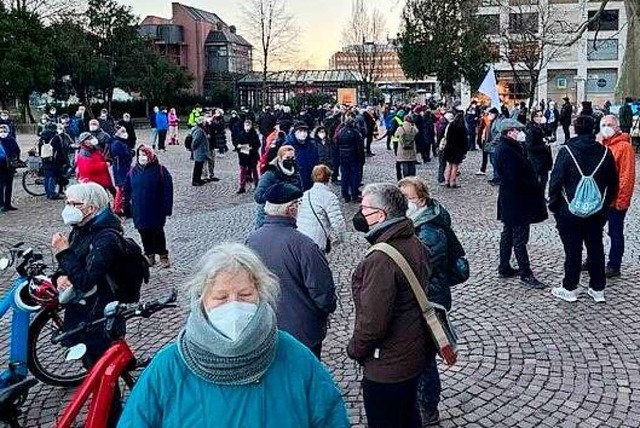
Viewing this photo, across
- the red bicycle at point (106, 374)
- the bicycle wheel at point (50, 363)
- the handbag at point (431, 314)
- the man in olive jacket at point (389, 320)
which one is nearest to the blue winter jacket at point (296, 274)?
the man in olive jacket at point (389, 320)

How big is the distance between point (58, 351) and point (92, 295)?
1.92 meters

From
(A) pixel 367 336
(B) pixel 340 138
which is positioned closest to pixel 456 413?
(A) pixel 367 336

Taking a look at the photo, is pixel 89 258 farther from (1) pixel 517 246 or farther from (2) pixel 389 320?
(1) pixel 517 246

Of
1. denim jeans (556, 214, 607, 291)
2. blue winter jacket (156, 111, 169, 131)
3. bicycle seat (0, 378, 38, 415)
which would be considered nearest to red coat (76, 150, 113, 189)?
denim jeans (556, 214, 607, 291)

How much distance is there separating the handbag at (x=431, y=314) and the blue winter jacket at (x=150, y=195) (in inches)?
234

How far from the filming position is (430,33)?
45406mm

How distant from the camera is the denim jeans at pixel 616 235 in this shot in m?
8.27

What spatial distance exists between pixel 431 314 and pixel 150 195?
6.15 meters

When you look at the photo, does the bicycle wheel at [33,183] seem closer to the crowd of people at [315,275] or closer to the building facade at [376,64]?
the crowd of people at [315,275]

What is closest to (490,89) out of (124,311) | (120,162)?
(120,162)

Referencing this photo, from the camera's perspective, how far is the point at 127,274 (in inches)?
198

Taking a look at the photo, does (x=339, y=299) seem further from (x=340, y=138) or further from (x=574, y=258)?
(x=340, y=138)

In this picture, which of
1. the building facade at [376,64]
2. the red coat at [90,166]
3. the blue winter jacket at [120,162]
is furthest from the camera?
the building facade at [376,64]

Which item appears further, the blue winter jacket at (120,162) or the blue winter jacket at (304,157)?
the blue winter jacket at (120,162)
